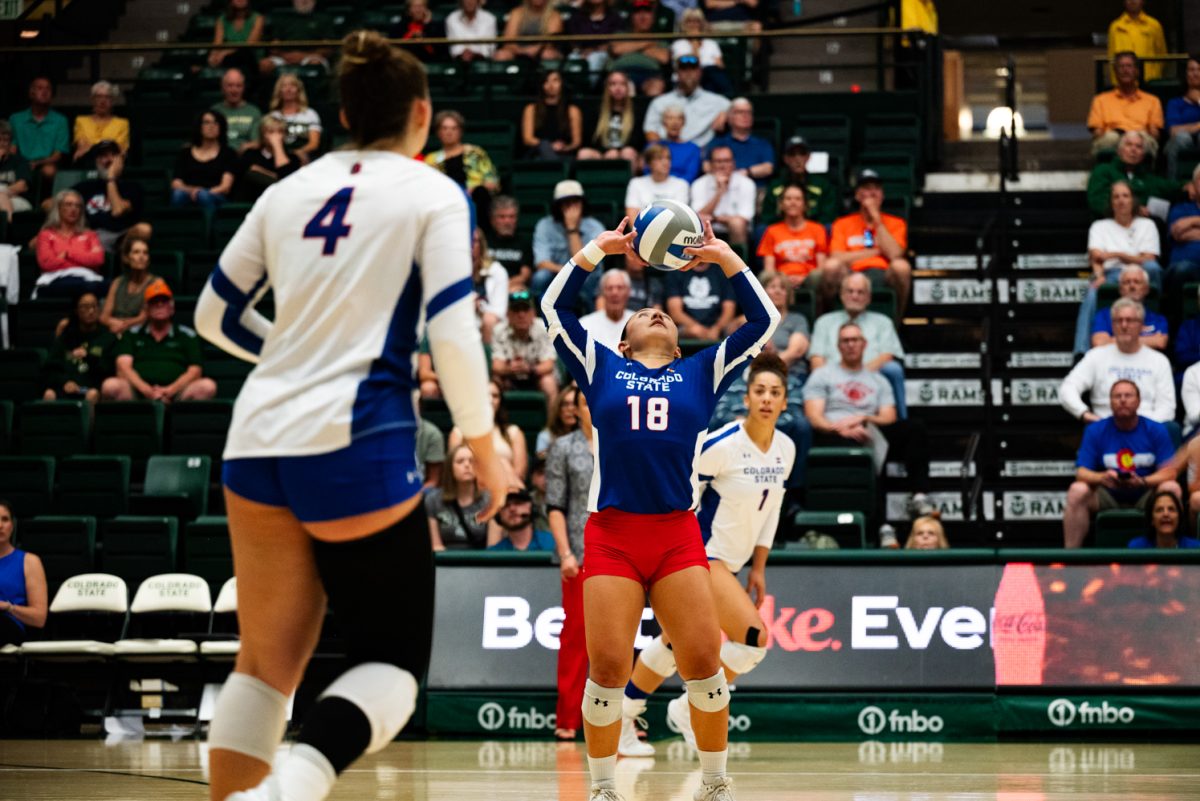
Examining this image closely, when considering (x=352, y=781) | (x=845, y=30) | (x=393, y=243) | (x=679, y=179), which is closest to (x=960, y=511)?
(x=679, y=179)

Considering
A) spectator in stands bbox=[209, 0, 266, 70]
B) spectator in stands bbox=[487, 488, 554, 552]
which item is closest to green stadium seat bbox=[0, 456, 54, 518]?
spectator in stands bbox=[487, 488, 554, 552]

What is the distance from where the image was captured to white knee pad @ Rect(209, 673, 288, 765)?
3971mm

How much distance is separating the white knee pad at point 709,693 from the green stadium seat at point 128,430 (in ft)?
26.1

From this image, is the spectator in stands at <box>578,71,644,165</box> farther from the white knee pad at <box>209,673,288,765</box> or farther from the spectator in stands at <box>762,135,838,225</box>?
the white knee pad at <box>209,673,288,765</box>

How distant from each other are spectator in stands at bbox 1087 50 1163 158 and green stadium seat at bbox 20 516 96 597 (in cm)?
1034

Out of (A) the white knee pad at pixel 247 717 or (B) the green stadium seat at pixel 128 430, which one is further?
(B) the green stadium seat at pixel 128 430

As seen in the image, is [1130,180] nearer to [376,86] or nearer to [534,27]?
[534,27]

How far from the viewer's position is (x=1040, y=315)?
15.4 metres

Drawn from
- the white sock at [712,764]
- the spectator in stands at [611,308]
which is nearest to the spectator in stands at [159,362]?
the spectator in stands at [611,308]

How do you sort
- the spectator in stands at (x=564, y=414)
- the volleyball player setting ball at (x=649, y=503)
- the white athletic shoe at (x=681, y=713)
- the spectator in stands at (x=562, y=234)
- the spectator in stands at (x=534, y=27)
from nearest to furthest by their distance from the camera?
1. the volleyball player setting ball at (x=649, y=503)
2. the white athletic shoe at (x=681, y=713)
3. the spectator in stands at (x=564, y=414)
4. the spectator in stands at (x=562, y=234)
5. the spectator in stands at (x=534, y=27)

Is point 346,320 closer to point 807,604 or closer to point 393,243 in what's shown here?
point 393,243

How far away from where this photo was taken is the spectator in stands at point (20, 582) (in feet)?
37.8

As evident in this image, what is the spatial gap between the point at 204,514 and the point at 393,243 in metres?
9.63

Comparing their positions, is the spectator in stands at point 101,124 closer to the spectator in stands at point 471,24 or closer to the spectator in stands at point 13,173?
the spectator in stands at point 13,173
